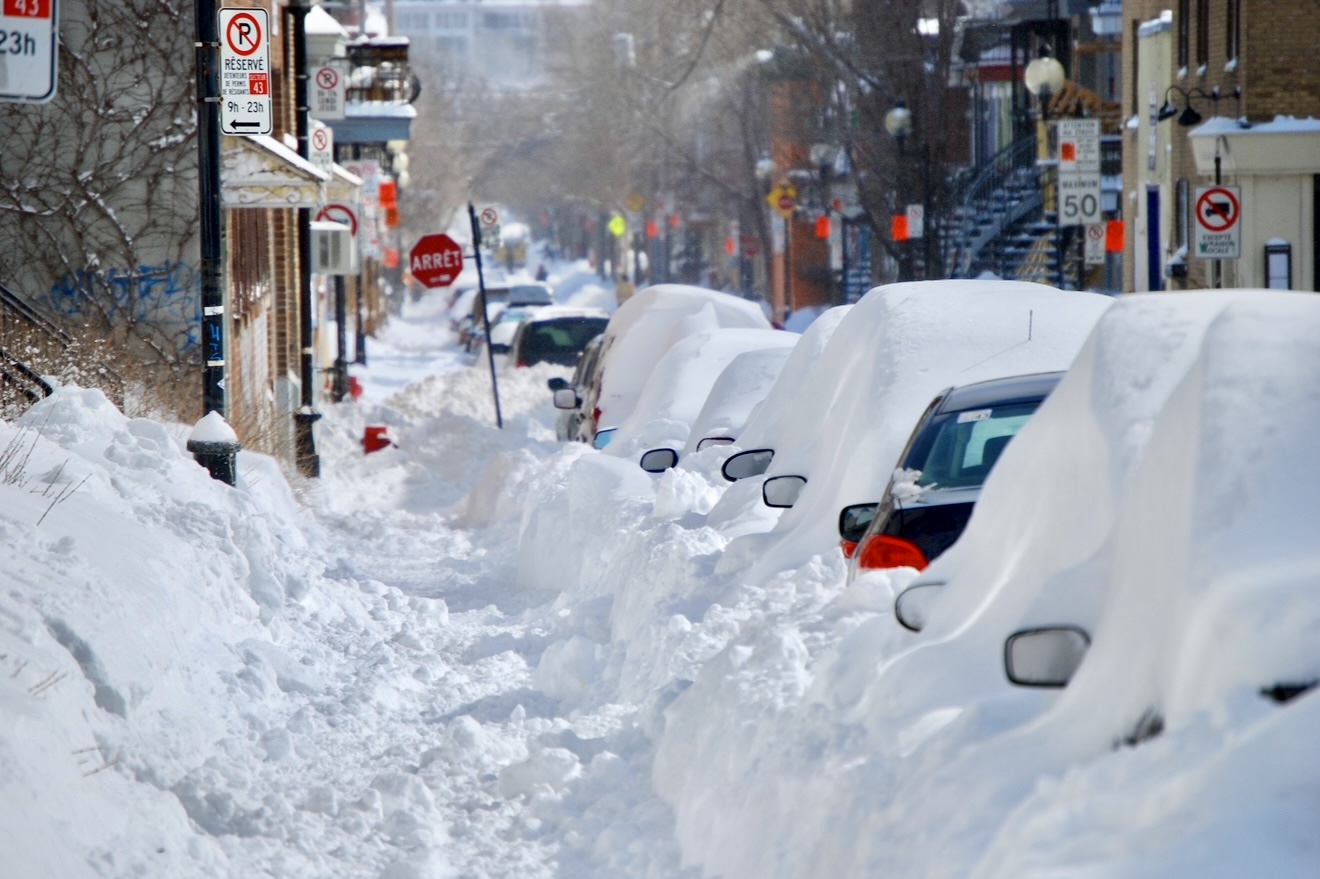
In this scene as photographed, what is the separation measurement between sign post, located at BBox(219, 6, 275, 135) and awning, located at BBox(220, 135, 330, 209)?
2494 millimetres

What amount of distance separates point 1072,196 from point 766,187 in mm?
23514

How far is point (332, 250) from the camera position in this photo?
27.3 meters

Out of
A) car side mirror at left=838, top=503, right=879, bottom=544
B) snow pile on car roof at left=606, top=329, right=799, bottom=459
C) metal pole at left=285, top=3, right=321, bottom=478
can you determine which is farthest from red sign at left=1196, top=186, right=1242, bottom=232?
car side mirror at left=838, top=503, right=879, bottom=544

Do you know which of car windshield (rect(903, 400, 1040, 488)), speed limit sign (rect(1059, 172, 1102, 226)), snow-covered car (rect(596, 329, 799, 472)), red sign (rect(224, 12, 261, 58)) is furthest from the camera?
speed limit sign (rect(1059, 172, 1102, 226))

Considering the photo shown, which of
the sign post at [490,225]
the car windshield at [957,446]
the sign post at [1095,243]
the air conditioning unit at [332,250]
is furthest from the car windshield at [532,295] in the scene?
the car windshield at [957,446]

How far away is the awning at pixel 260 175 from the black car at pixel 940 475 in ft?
30.4

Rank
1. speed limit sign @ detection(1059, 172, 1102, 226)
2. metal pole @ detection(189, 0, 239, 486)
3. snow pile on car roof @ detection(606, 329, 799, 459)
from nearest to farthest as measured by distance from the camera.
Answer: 1. metal pole @ detection(189, 0, 239, 486)
2. snow pile on car roof @ detection(606, 329, 799, 459)
3. speed limit sign @ detection(1059, 172, 1102, 226)

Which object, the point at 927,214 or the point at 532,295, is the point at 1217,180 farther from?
the point at 532,295

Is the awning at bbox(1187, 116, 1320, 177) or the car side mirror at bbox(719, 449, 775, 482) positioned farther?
the awning at bbox(1187, 116, 1320, 177)

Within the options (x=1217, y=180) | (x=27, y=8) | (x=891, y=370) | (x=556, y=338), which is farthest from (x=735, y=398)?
(x=556, y=338)

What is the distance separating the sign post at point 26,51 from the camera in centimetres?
615

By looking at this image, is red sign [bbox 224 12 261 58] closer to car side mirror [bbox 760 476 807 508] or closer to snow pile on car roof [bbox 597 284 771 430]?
snow pile on car roof [bbox 597 284 771 430]

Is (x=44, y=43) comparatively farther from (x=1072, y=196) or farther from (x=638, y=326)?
(x=1072, y=196)

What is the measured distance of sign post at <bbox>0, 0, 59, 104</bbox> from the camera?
6.15 meters
